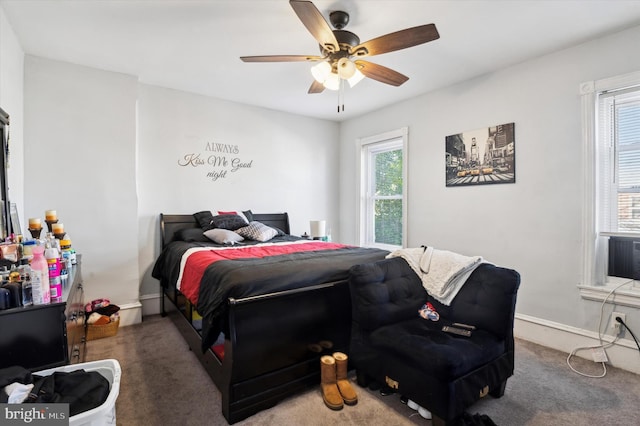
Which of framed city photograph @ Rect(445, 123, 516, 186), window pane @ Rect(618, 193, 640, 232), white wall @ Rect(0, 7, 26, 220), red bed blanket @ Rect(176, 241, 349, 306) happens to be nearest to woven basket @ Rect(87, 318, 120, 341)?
red bed blanket @ Rect(176, 241, 349, 306)

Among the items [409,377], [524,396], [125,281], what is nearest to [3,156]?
[125,281]

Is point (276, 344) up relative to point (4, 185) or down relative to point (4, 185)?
down

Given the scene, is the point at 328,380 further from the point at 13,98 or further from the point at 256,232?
the point at 13,98

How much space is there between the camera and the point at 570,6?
2.15 metres

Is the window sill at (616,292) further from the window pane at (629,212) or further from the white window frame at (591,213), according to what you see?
the window pane at (629,212)

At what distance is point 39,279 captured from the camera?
4.43 feet

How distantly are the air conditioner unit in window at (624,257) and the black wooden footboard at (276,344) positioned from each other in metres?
2.17

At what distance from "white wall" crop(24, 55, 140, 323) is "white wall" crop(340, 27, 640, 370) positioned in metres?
3.42

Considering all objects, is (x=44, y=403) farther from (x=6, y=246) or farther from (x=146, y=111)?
(x=146, y=111)

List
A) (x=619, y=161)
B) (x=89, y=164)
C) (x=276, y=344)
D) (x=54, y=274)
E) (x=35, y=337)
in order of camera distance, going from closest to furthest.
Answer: (x=35, y=337) → (x=54, y=274) → (x=276, y=344) → (x=619, y=161) → (x=89, y=164)

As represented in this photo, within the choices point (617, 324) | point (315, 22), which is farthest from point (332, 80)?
point (617, 324)

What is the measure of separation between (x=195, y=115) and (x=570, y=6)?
369 centimetres

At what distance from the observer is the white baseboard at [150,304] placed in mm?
3577

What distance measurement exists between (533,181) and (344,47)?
85.0 inches
